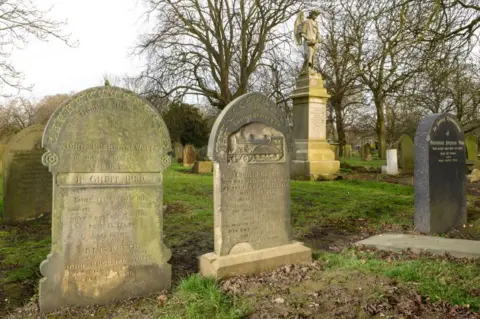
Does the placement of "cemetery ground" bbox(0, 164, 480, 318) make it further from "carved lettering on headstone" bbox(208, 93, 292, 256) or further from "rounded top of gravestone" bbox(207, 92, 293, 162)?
"rounded top of gravestone" bbox(207, 92, 293, 162)

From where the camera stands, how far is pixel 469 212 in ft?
26.7

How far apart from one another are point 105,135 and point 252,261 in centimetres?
215

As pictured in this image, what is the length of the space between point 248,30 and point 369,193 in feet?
49.7

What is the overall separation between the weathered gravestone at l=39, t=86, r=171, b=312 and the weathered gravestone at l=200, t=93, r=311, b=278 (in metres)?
0.63

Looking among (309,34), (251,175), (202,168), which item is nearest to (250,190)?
(251,175)

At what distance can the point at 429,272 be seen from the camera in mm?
4109

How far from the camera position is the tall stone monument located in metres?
13.6

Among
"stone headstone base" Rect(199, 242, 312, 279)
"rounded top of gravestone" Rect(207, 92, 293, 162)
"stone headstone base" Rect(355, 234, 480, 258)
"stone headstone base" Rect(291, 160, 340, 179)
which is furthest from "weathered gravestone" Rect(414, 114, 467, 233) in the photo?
"stone headstone base" Rect(291, 160, 340, 179)

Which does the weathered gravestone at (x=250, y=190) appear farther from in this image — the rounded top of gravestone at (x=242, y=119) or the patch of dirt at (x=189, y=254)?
the patch of dirt at (x=189, y=254)

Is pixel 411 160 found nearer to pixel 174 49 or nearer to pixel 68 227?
pixel 174 49

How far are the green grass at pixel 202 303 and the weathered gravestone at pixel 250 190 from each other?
388 mm

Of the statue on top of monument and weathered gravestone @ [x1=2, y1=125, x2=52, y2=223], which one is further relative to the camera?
the statue on top of monument

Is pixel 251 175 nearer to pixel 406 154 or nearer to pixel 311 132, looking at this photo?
pixel 311 132

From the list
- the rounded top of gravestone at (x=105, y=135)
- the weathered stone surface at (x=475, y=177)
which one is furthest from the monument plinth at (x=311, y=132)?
the rounded top of gravestone at (x=105, y=135)
